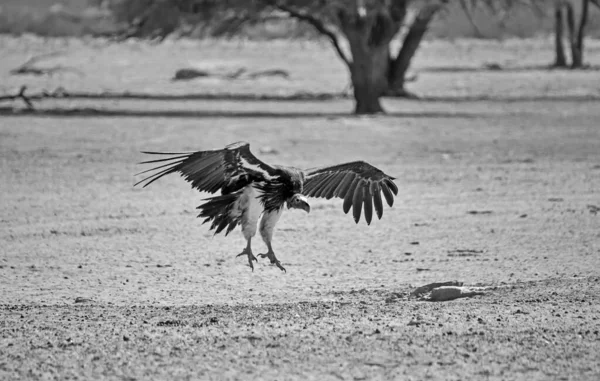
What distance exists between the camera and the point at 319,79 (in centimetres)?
3594

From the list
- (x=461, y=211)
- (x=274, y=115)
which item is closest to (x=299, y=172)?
(x=461, y=211)

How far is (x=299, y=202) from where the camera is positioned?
727 centimetres

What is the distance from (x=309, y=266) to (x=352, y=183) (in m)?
1.76

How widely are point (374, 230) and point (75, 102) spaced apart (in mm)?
15841

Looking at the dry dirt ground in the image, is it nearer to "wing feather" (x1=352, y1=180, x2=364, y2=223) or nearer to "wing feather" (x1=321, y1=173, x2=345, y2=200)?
"wing feather" (x1=352, y1=180, x2=364, y2=223)

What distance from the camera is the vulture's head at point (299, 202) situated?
284 inches

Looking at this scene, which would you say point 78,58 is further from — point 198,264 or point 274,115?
point 198,264

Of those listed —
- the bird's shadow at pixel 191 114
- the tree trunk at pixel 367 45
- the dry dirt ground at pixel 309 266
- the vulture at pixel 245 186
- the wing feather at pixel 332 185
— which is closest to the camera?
the dry dirt ground at pixel 309 266

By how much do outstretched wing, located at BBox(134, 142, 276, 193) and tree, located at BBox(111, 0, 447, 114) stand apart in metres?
15.8

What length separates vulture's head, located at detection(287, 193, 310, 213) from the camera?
721 cm

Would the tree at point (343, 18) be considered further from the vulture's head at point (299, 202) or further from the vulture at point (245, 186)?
the vulture's head at point (299, 202)

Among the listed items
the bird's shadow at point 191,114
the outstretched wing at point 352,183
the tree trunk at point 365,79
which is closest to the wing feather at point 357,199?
the outstretched wing at point 352,183

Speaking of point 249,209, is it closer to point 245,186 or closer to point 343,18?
point 245,186

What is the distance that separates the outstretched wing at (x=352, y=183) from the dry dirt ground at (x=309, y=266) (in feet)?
2.20
